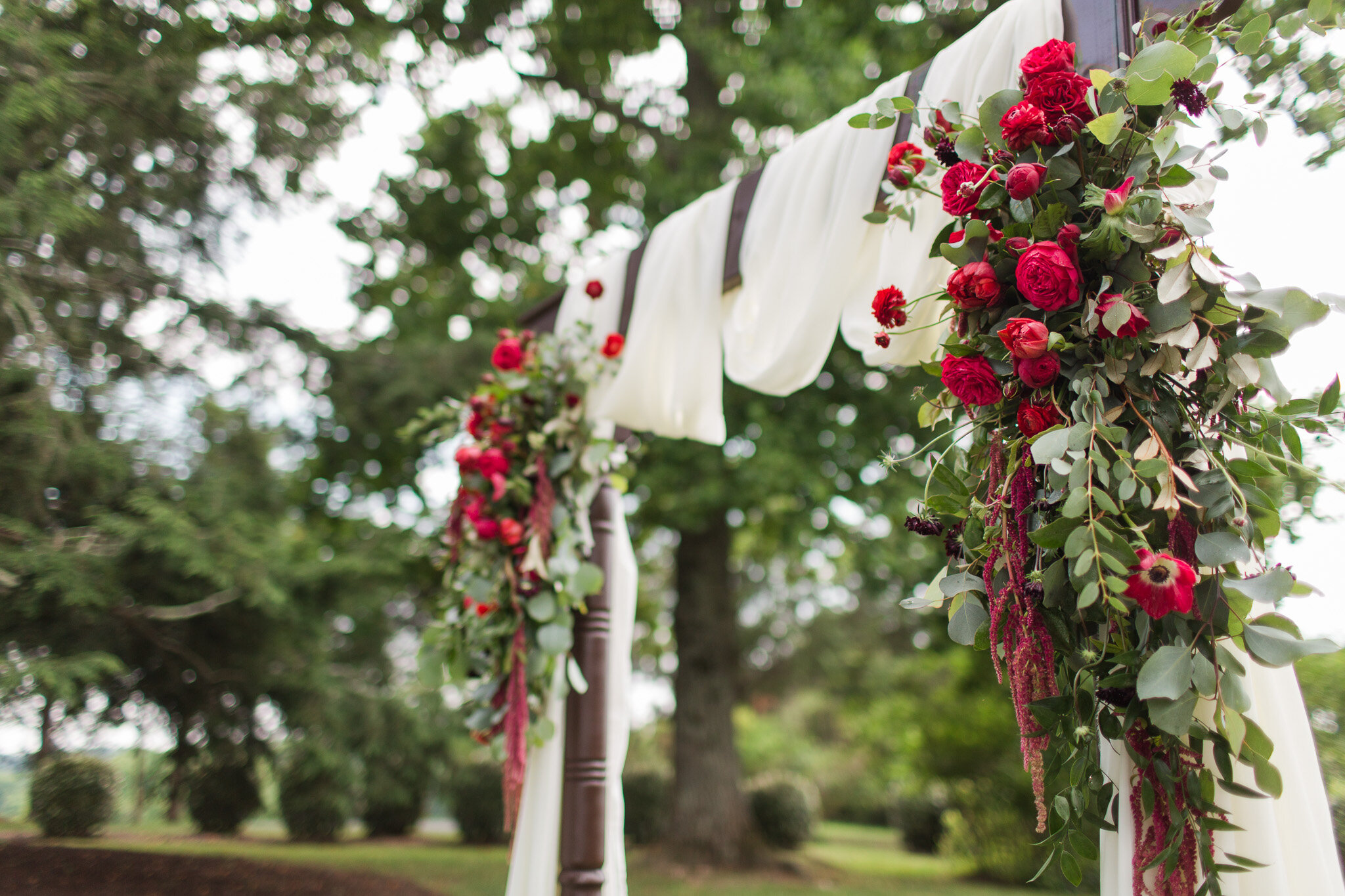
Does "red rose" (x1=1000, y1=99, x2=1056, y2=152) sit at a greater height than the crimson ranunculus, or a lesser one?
greater

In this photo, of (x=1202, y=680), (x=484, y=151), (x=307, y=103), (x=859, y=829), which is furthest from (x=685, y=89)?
(x=859, y=829)

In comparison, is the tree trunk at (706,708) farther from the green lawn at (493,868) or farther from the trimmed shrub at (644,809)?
the trimmed shrub at (644,809)

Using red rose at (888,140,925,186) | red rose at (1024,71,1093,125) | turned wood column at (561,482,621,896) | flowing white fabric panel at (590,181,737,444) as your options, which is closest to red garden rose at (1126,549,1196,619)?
red rose at (1024,71,1093,125)

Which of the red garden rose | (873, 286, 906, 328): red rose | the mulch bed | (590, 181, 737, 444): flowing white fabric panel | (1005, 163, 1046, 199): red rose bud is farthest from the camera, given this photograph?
the mulch bed

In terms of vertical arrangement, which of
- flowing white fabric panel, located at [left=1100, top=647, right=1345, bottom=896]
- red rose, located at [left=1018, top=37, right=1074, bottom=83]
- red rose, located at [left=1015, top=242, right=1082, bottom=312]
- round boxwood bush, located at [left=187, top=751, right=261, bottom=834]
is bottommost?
round boxwood bush, located at [left=187, top=751, right=261, bottom=834]

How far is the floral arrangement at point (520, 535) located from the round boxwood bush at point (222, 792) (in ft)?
8.25

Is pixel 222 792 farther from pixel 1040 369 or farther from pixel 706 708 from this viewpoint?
pixel 1040 369

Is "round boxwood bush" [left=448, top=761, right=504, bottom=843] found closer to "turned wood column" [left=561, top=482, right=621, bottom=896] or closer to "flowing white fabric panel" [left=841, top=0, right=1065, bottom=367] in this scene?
"turned wood column" [left=561, top=482, right=621, bottom=896]

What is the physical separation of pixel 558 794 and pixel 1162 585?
2.17 meters

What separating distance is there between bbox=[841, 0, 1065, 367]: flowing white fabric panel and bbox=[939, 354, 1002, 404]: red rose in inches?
14.5

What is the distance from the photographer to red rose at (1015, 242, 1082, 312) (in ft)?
4.35

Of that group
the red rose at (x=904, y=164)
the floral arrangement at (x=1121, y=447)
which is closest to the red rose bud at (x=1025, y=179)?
the floral arrangement at (x=1121, y=447)

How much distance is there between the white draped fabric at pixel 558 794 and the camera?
2650 millimetres

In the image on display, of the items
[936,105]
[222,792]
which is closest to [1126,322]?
[936,105]
